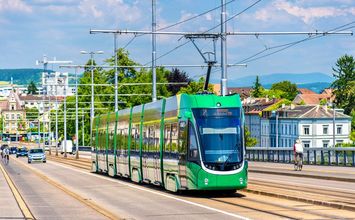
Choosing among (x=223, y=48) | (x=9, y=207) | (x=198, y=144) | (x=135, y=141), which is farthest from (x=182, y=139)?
(x=223, y=48)

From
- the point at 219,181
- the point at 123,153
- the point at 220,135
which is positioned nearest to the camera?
the point at 219,181

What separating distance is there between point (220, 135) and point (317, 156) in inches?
1189

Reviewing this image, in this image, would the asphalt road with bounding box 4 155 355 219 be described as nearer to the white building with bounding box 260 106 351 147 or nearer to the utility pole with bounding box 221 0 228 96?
the utility pole with bounding box 221 0 228 96

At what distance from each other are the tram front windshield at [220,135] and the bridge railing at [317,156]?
2327 cm

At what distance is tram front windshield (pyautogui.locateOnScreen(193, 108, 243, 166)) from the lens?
86.8 ft

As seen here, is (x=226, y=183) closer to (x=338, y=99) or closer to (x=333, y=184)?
(x=333, y=184)

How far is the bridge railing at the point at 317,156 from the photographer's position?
50791 mm

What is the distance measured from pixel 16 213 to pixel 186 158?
5.94 meters

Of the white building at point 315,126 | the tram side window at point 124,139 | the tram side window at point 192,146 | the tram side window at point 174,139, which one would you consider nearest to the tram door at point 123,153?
the tram side window at point 124,139

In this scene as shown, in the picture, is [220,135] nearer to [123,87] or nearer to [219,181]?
[219,181]

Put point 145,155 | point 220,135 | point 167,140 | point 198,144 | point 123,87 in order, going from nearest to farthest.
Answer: point 198,144 < point 220,135 < point 167,140 < point 145,155 < point 123,87

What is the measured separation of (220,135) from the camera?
26.7 meters

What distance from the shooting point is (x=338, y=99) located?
198m

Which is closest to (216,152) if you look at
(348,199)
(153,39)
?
(348,199)
